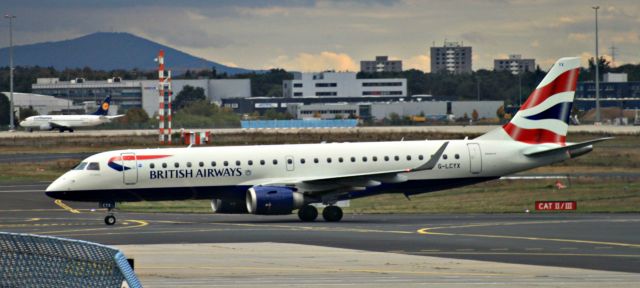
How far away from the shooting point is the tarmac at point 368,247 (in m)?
25.8

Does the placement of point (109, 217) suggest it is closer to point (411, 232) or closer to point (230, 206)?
point (230, 206)

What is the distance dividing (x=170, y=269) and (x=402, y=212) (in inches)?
929

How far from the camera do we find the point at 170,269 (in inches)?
1089

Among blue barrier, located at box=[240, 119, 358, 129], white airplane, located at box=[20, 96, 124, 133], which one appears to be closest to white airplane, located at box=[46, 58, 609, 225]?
blue barrier, located at box=[240, 119, 358, 129]

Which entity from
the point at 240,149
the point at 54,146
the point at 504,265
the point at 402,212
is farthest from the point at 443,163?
the point at 54,146

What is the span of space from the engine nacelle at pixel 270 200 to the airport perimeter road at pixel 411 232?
562mm

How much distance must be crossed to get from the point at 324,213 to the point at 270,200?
8.26 ft

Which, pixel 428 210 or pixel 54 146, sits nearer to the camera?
pixel 428 210

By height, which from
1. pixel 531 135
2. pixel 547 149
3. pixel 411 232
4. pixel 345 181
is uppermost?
pixel 531 135

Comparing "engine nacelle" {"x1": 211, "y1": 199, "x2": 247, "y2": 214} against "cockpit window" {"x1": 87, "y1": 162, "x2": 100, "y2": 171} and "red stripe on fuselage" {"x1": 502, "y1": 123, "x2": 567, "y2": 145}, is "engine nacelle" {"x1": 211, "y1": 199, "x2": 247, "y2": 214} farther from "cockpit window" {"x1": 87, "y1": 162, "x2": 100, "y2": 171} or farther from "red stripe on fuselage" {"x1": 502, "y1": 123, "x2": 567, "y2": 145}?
"red stripe on fuselage" {"x1": 502, "y1": 123, "x2": 567, "y2": 145}

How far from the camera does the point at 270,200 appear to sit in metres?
43.7

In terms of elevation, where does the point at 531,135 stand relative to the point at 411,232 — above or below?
above

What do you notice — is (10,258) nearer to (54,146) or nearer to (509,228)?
(509,228)

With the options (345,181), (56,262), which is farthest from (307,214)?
(56,262)
